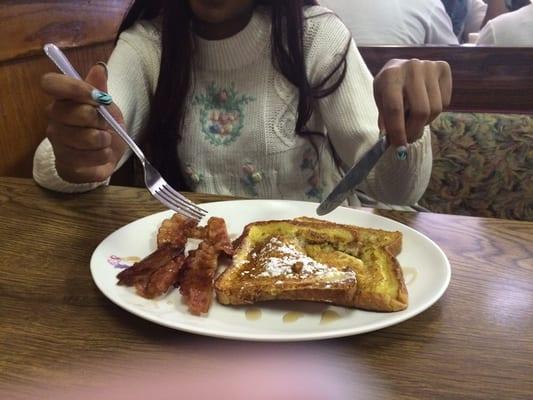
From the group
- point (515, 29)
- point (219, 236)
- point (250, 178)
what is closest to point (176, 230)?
point (219, 236)

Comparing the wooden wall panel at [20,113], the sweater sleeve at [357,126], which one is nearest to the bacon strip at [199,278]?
the sweater sleeve at [357,126]

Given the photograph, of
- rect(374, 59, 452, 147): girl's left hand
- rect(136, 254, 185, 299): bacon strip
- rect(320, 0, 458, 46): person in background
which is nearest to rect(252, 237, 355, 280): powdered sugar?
rect(136, 254, 185, 299): bacon strip

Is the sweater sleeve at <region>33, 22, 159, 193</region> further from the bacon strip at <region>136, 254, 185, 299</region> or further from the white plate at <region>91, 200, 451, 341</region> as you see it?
the bacon strip at <region>136, 254, 185, 299</region>

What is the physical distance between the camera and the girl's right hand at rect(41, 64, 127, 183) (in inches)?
34.7

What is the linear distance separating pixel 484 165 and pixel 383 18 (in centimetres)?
76

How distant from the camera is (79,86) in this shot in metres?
0.88

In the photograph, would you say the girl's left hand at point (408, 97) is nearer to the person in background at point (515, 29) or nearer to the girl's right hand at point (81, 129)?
the girl's right hand at point (81, 129)

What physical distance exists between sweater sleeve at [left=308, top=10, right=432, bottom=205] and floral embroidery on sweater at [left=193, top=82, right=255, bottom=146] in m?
0.20

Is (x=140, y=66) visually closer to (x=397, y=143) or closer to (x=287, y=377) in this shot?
(x=397, y=143)

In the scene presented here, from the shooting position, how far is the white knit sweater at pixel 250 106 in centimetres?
127

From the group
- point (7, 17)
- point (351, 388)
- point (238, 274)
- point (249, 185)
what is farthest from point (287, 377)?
point (7, 17)

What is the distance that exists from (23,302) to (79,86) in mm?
A: 380

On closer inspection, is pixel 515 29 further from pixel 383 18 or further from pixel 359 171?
pixel 359 171

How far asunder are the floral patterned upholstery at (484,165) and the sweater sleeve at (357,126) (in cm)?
33
